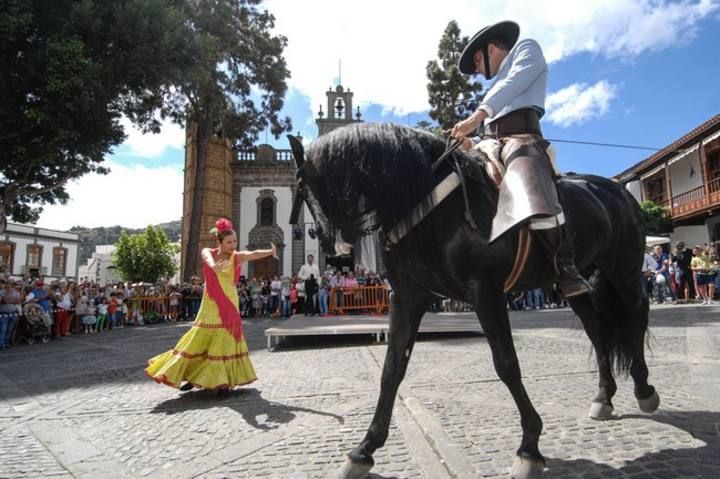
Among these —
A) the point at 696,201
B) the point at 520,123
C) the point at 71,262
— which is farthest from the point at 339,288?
the point at 71,262

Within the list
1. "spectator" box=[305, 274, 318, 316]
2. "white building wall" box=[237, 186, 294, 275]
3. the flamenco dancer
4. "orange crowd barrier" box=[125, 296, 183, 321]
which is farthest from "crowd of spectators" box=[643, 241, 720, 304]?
"white building wall" box=[237, 186, 294, 275]

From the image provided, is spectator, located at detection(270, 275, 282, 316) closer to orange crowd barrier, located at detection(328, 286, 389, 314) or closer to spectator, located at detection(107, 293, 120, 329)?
orange crowd barrier, located at detection(328, 286, 389, 314)

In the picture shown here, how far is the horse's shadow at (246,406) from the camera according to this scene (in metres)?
3.54

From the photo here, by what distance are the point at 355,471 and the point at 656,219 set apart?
98.4ft

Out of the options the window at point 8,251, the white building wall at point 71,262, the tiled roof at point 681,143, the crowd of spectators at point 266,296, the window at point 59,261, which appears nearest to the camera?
the crowd of spectators at point 266,296

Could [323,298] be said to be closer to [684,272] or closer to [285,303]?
[285,303]

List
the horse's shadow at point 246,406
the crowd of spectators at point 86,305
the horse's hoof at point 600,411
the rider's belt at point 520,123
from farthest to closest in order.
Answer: the crowd of spectators at point 86,305 → the horse's shadow at point 246,406 → the horse's hoof at point 600,411 → the rider's belt at point 520,123

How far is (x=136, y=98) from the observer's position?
14.1 meters

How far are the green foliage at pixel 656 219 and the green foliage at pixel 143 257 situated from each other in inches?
2000

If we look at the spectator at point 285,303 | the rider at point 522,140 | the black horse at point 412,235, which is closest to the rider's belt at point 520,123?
the rider at point 522,140

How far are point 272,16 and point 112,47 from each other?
1680 cm

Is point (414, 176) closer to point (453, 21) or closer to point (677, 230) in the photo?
point (453, 21)

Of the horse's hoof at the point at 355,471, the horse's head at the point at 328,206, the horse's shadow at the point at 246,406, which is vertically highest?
the horse's head at the point at 328,206

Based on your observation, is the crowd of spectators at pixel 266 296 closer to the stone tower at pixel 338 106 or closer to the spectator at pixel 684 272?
the spectator at pixel 684 272
